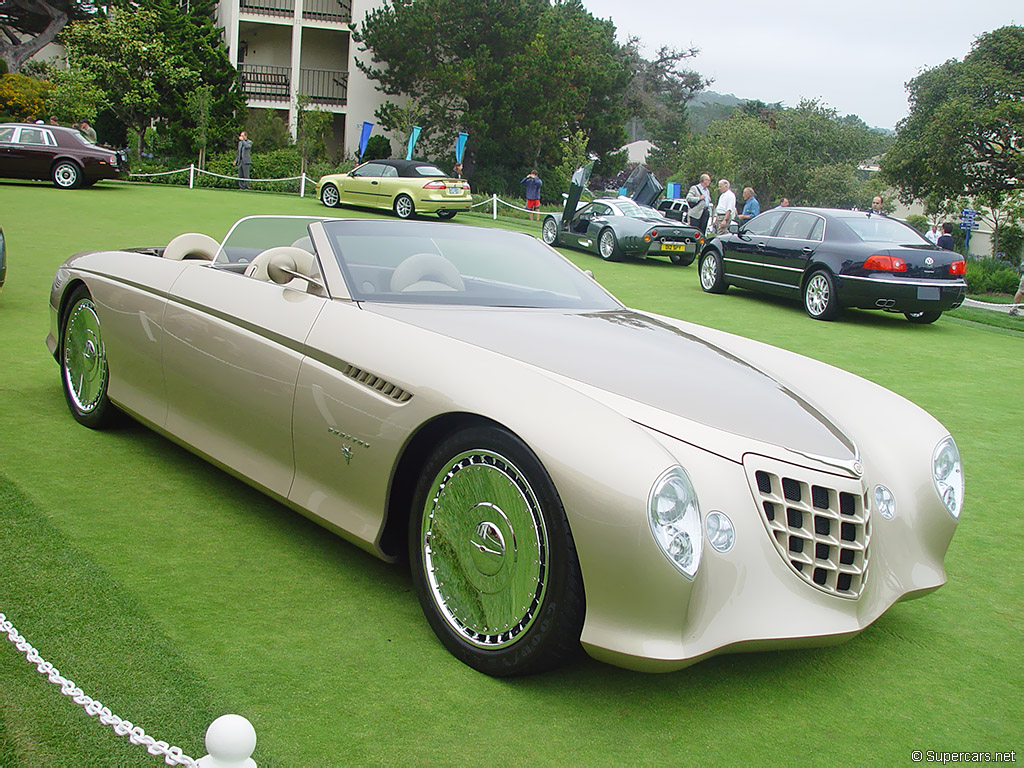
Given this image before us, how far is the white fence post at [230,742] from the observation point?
1.60 meters

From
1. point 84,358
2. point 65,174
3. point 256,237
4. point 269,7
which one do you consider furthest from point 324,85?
point 256,237

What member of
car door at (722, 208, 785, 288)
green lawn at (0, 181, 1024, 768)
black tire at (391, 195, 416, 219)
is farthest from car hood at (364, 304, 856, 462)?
black tire at (391, 195, 416, 219)

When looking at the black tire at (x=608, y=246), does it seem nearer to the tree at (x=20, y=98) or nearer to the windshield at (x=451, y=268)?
the windshield at (x=451, y=268)

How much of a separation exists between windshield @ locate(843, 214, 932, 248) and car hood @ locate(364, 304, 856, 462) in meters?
9.20

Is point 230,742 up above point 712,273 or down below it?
above

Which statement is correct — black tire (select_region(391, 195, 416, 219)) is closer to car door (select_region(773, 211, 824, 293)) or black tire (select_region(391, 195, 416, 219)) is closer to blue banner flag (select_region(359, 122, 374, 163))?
car door (select_region(773, 211, 824, 293))

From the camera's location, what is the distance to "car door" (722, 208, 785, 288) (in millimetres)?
13172

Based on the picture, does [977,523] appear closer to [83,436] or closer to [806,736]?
[806,736]

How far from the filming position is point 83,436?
15.4 ft

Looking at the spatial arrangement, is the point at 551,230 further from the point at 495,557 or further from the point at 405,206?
the point at 495,557

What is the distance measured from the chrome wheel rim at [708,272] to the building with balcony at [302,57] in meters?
27.7

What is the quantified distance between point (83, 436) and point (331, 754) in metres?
3.04

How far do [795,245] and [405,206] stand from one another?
11.7 m

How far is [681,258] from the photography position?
59.5 feet
